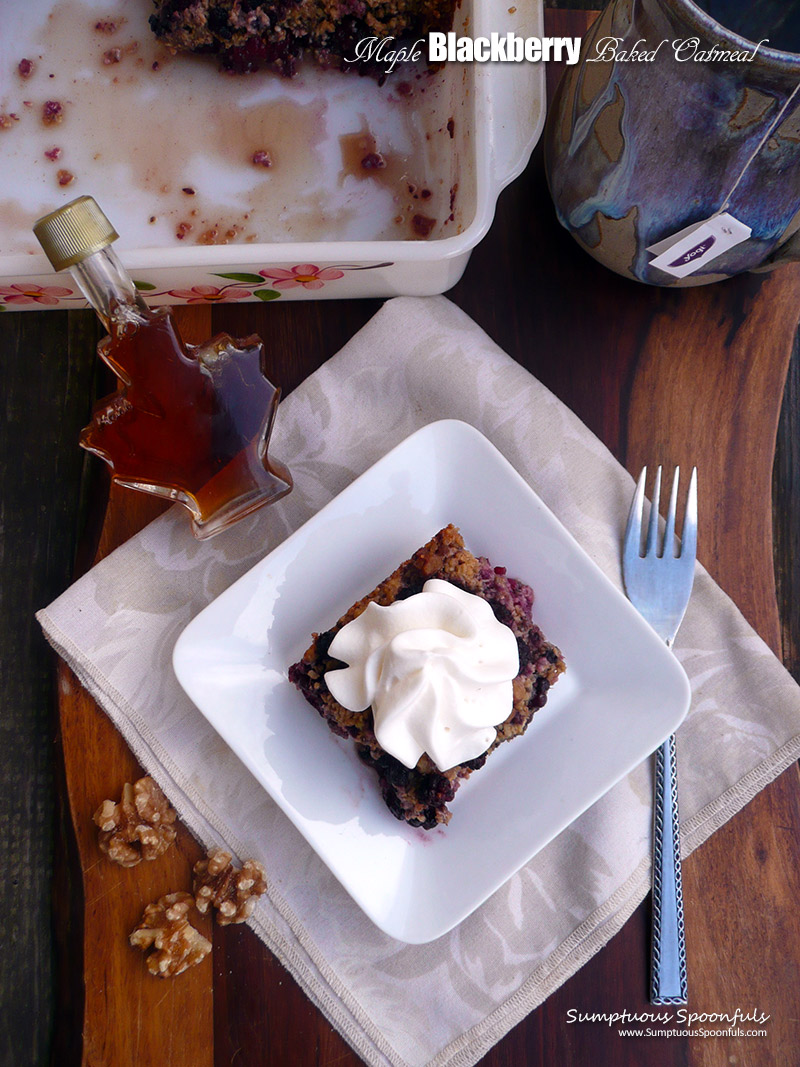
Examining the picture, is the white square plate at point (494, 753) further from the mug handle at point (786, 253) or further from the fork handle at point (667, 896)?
the mug handle at point (786, 253)

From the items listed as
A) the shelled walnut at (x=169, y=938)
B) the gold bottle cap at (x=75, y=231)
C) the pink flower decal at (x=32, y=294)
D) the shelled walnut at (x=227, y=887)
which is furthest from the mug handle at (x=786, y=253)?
the shelled walnut at (x=169, y=938)

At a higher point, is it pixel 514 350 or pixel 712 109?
pixel 712 109

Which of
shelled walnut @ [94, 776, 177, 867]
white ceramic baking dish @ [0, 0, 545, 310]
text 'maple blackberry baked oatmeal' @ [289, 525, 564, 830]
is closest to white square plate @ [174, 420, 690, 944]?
text 'maple blackberry baked oatmeal' @ [289, 525, 564, 830]

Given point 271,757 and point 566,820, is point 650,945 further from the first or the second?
point 271,757

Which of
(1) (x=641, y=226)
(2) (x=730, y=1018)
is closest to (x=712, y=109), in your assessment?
(1) (x=641, y=226)

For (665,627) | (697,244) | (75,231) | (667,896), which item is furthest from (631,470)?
(75,231)

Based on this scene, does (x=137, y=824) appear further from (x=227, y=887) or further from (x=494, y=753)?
(x=494, y=753)

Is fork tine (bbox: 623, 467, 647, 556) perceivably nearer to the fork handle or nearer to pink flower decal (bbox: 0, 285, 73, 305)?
the fork handle
